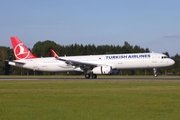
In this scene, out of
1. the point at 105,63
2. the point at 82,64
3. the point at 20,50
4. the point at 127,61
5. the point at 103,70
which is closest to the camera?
the point at 103,70

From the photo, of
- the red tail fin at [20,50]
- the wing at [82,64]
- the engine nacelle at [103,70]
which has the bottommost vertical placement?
the engine nacelle at [103,70]

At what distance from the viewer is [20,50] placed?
63469 millimetres

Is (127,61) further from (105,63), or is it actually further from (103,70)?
(103,70)

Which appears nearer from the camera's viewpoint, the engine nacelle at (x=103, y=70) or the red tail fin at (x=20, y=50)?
the engine nacelle at (x=103, y=70)

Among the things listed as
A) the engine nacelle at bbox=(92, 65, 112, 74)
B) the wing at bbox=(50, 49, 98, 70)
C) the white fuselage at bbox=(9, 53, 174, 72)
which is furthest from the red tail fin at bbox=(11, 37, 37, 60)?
the engine nacelle at bbox=(92, 65, 112, 74)

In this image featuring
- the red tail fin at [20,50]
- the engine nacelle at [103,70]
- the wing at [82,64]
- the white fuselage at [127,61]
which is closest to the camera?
the engine nacelle at [103,70]

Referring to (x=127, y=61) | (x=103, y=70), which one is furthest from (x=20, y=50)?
(x=127, y=61)

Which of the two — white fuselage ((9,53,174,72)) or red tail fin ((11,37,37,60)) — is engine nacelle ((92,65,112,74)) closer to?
white fuselage ((9,53,174,72))

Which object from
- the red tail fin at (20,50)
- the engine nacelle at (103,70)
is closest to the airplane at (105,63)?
the engine nacelle at (103,70)

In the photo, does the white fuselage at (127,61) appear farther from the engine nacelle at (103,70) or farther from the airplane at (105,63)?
the engine nacelle at (103,70)

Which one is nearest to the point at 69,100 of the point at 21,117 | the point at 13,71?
the point at 21,117

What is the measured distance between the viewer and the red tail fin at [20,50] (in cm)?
6285

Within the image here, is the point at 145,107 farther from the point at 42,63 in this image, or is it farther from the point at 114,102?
the point at 42,63

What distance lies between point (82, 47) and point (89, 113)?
91.3 metres
